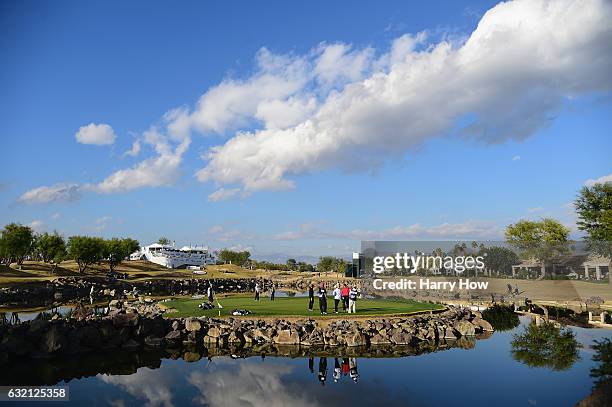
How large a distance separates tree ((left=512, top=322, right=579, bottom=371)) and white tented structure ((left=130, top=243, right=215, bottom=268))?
459 ft

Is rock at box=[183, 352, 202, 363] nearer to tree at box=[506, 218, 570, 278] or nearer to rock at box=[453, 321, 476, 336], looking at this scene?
rock at box=[453, 321, 476, 336]

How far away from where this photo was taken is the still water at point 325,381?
17.4m

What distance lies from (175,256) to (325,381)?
494 ft

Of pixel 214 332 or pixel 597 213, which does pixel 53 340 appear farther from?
pixel 597 213

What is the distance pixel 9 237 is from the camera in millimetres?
86438

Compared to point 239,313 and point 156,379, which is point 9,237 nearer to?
point 239,313

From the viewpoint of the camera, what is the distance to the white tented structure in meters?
158

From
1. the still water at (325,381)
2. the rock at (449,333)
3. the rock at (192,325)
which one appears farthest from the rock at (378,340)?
the rock at (192,325)

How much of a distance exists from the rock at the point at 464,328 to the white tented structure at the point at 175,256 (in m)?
138

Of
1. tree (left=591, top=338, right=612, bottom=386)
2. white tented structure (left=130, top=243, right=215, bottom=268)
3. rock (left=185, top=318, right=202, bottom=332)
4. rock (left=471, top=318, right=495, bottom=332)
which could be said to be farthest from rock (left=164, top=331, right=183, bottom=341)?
white tented structure (left=130, top=243, right=215, bottom=268)

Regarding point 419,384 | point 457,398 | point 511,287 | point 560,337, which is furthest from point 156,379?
point 511,287

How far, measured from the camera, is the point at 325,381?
19578mm

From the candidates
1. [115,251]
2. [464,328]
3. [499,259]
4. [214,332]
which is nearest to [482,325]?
[464,328]

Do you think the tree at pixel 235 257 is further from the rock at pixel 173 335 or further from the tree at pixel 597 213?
the rock at pixel 173 335
